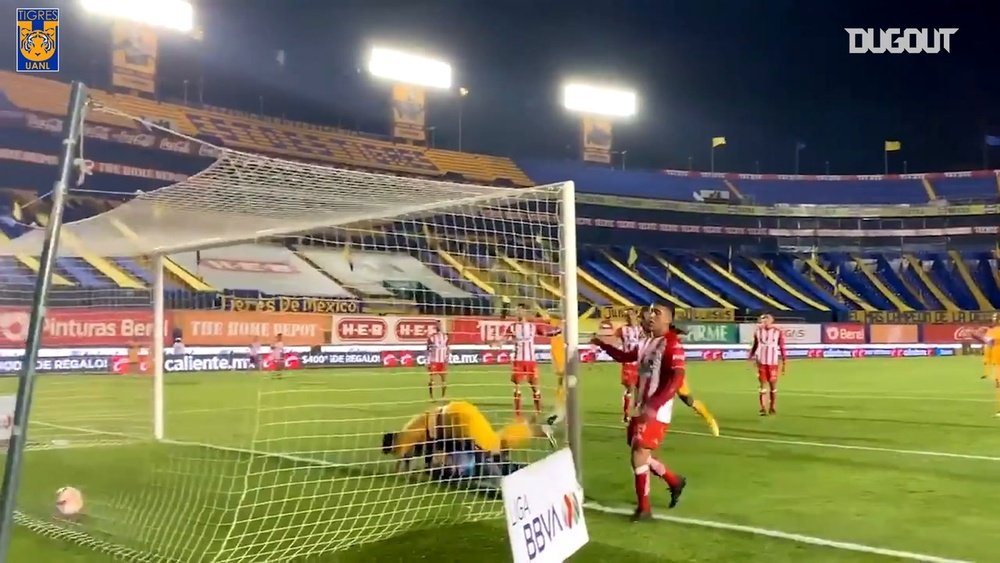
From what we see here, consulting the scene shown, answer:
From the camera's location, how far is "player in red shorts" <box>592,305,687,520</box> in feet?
23.2

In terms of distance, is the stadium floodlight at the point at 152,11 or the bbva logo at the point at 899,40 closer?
the stadium floodlight at the point at 152,11

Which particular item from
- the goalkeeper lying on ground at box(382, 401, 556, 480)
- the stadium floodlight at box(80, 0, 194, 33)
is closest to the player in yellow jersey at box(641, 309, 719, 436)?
the goalkeeper lying on ground at box(382, 401, 556, 480)

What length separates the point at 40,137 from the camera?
31828 mm

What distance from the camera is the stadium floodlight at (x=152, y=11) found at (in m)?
35.2

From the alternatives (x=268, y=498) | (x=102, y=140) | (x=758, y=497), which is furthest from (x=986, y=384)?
(x=102, y=140)

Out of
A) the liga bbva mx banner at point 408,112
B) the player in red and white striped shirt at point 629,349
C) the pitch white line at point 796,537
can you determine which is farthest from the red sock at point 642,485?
the liga bbva mx banner at point 408,112

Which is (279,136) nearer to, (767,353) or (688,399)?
(767,353)

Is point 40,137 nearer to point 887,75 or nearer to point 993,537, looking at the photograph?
point 993,537

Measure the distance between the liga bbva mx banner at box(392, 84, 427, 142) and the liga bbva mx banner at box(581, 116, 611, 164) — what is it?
Answer: 1247 centimetres

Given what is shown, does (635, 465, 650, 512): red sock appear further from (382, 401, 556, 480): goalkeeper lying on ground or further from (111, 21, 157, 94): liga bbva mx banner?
(111, 21, 157, 94): liga bbva mx banner

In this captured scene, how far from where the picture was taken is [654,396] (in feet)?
23.6

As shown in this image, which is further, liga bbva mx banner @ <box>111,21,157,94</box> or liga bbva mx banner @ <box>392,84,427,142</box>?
liga bbva mx banner @ <box>392,84,427,142</box>

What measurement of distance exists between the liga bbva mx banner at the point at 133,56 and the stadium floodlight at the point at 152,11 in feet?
1.30

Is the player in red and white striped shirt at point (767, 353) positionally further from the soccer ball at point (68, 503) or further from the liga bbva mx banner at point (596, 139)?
the liga bbva mx banner at point (596, 139)
